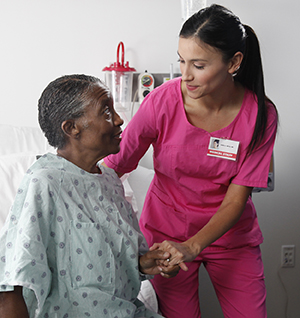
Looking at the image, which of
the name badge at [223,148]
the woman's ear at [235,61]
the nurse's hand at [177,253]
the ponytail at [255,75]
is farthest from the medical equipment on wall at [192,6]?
the nurse's hand at [177,253]

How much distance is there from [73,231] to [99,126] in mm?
306

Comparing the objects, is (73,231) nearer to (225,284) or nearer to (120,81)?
(225,284)

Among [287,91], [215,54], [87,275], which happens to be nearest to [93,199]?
→ [87,275]

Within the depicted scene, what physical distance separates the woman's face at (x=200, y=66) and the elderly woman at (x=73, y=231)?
0.28m

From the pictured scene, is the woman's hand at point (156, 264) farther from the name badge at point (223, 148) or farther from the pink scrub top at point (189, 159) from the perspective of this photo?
the name badge at point (223, 148)

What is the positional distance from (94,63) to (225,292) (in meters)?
1.37

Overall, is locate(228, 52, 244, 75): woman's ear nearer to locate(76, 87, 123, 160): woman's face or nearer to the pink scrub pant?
locate(76, 87, 123, 160): woman's face

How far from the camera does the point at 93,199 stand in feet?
3.65

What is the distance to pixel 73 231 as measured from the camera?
1009mm

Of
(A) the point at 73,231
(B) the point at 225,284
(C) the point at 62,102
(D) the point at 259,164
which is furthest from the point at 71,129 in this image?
(B) the point at 225,284

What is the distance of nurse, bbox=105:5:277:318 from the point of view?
4.46 feet

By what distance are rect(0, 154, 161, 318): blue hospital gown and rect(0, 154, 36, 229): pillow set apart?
62 centimetres

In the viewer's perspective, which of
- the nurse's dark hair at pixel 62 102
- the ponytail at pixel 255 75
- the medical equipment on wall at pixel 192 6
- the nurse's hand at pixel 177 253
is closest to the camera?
the nurse's dark hair at pixel 62 102

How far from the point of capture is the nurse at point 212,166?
1358mm
